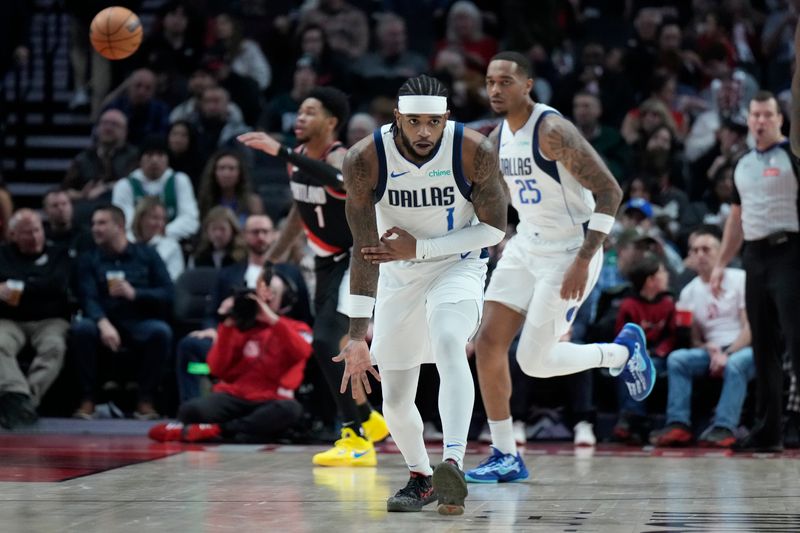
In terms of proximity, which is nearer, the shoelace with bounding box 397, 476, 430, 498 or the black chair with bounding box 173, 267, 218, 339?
the shoelace with bounding box 397, 476, 430, 498

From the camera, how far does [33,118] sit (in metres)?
15.2

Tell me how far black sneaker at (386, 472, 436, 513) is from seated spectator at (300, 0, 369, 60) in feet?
30.2

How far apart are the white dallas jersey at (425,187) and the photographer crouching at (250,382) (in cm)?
363

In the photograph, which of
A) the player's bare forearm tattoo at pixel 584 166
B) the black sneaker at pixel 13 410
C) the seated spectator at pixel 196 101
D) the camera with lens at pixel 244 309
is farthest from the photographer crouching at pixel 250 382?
the seated spectator at pixel 196 101

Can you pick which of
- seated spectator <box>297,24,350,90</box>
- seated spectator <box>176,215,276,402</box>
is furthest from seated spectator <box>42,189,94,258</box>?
seated spectator <box>297,24,350,90</box>

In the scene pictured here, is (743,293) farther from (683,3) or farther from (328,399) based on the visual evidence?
(683,3)

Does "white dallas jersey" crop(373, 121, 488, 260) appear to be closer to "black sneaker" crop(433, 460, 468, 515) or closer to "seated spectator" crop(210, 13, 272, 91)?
"black sneaker" crop(433, 460, 468, 515)

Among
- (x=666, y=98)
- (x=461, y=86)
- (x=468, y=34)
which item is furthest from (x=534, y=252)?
(x=468, y=34)

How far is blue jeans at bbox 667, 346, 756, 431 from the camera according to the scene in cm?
933

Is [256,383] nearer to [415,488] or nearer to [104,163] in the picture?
[415,488]

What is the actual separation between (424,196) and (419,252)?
11.4 inches

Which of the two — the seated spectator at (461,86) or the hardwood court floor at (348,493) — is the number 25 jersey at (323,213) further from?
the seated spectator at (461,86)

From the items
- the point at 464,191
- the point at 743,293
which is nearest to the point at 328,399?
the point at 743,293

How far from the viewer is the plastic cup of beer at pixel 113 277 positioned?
34.5 ft
